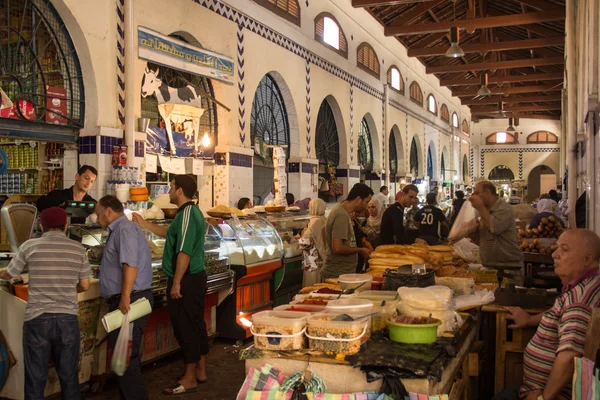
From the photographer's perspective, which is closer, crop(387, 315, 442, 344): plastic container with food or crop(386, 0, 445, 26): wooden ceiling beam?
crop(387, 315, 442, 344): plastic container with food

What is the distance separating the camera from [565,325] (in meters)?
2.97

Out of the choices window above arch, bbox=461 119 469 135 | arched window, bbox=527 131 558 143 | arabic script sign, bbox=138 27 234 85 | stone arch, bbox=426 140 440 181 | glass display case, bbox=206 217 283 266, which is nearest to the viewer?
glass display case, bbox=206 217 283 266

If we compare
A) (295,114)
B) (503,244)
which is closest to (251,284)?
(503,244)

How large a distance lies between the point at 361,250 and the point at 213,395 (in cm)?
198

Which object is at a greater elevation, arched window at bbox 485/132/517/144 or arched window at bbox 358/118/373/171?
arched window at bbox 485/132/517/144

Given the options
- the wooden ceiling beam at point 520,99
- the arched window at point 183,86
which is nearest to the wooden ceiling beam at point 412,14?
the arched window at point 183,86

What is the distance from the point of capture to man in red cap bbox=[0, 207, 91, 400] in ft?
13.1

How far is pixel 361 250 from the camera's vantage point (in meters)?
5.81

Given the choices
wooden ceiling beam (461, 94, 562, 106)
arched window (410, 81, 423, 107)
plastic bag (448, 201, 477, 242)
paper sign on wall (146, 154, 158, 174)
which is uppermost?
wooden ceiling beam (461, 94, 562, 106)

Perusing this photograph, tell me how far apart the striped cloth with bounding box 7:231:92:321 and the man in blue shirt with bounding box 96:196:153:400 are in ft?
1.40

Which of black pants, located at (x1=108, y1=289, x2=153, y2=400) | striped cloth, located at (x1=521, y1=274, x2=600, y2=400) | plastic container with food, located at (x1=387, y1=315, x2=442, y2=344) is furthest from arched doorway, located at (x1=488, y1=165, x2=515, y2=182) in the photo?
plastic container with food, located at (x1=387, y1=315, x2=442, y2=344)

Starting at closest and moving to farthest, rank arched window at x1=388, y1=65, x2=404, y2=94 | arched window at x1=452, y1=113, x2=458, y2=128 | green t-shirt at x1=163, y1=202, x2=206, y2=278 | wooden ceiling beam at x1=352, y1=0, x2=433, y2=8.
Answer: green t-shirt at x1=163, y1=202, x2=206, y2=278, wooden ceiling beam at x1=352, y1=0, x2=433, y2=8, arched window at x1=388, y1=65, x2=404, y2=94, arched window at x1=452, y1=113, x2=458, y2=128

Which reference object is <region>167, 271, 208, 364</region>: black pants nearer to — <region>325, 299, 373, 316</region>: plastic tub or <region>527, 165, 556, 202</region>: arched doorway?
<region>325, 299, 373, 316</region>: plastic tub

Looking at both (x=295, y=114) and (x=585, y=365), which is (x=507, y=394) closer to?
(x=585, y=365)
